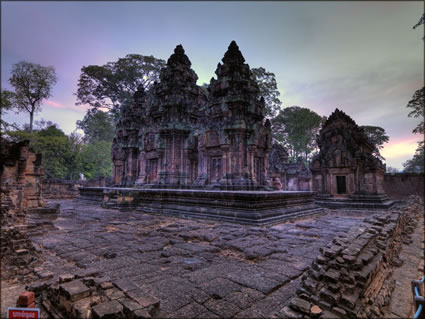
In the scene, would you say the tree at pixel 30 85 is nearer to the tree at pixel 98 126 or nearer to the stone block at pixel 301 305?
the tree at pixel 98 126

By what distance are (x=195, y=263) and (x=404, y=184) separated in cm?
2810

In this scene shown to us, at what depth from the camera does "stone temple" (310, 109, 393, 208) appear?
14383 millimetres

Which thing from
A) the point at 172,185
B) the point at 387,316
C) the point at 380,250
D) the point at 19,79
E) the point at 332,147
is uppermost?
the point at 19,79

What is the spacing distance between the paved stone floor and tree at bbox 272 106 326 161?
110ft

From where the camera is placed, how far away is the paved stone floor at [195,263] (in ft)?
8.01

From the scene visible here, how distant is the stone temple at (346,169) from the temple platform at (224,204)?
18.5 feet

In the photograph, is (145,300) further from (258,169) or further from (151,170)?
(151,170)

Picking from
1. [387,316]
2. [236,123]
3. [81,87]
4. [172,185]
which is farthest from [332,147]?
[81,87]

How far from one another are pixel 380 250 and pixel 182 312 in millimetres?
4345

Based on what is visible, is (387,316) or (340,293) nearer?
(340,293)

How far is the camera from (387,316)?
11.7 feet

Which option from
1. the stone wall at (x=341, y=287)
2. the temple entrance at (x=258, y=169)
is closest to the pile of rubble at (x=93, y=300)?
the stone wall at (x=341, y=287)

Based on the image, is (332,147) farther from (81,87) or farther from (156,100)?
(81,87)

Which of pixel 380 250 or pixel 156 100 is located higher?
pixel 156 100
